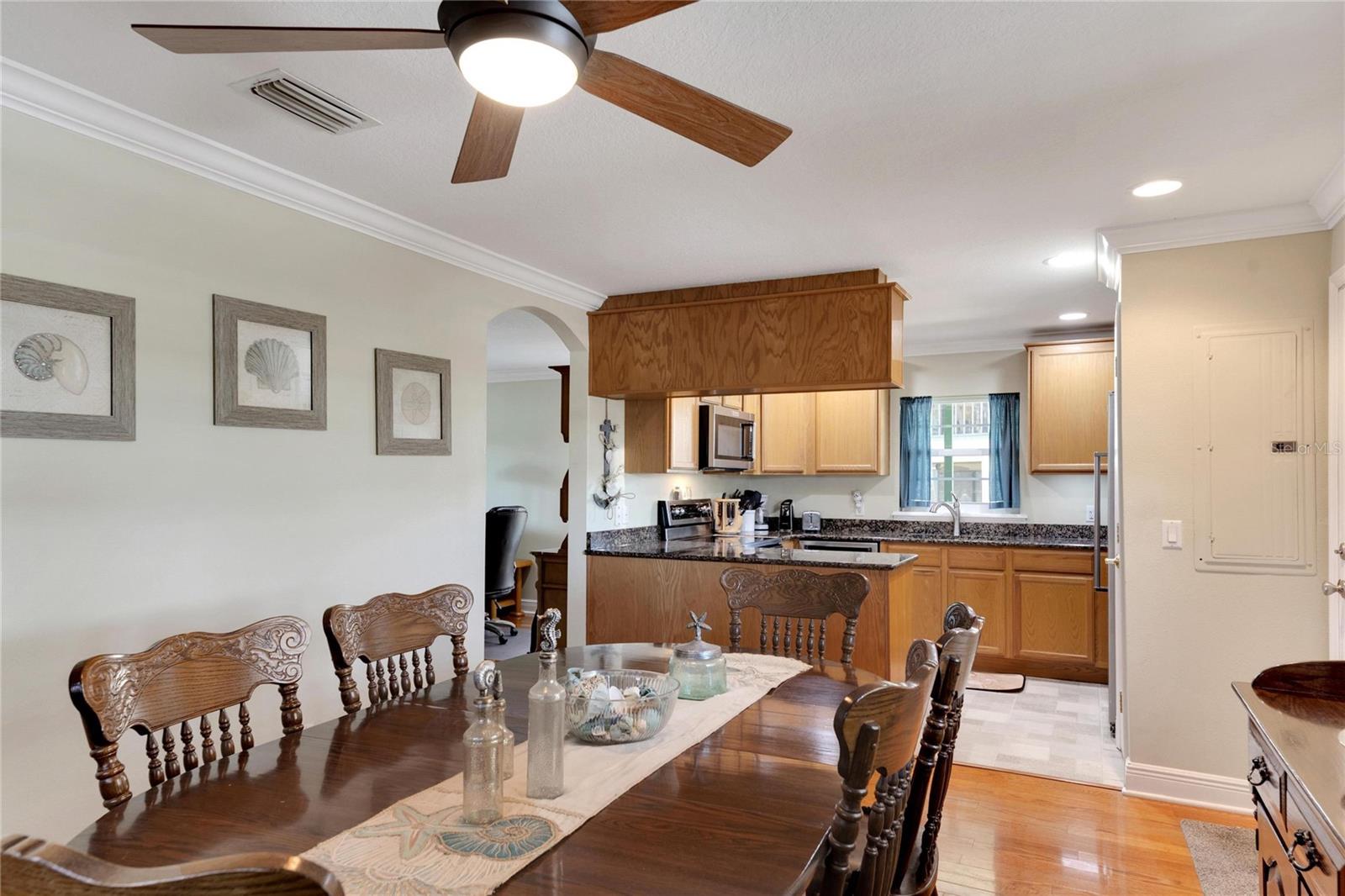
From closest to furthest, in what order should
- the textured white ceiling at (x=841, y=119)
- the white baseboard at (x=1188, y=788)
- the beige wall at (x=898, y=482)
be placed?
the textured white ceiling at (x=841, y=119) < the white baseboard at (x=1188, y=788) < the beige wall at (x=898, y=482)

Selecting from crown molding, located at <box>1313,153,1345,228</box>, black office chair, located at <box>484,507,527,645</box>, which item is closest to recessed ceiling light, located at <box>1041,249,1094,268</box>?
A: crown molding, located at <box>1313,153,1345,228</box>

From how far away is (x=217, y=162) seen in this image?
257 centimetres

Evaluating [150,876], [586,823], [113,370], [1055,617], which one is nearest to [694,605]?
[1055,617]

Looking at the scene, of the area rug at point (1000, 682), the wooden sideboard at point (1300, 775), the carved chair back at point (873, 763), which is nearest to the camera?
the carved chair back at point (873, 763)

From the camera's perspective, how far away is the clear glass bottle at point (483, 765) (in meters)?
1.24

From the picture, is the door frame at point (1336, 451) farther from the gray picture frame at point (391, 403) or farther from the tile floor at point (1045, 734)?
the gray picture frame at point (391, 403)

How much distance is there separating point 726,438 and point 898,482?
1706mm

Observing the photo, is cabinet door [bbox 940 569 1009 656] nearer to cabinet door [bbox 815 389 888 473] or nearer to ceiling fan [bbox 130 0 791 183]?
cabinet door [bbox 815 389 888 473]

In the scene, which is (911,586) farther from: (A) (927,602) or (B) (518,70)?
(B) (518,70)

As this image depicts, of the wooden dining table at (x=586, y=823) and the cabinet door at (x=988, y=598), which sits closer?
the wooden dining table at (x=586, y=823)

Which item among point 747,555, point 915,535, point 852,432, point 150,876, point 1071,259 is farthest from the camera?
point 852,432

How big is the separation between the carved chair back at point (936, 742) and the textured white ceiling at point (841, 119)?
1362 millimetres

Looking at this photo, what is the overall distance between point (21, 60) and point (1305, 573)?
14.5 feet

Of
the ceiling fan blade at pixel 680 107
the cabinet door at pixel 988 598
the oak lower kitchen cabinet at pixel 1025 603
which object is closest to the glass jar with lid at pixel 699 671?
the ceiling fan blade at pixel 680 107
